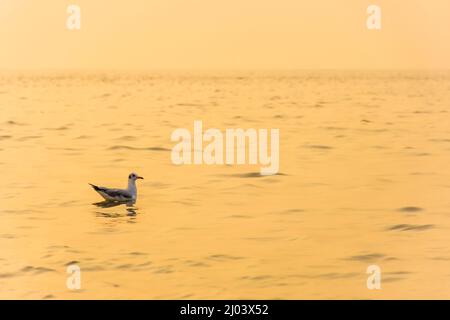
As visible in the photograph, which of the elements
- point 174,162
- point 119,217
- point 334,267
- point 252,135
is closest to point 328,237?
point 334,267

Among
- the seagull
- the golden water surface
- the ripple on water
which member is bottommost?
the ripple on water

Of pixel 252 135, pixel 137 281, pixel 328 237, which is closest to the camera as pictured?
pixel 137 281

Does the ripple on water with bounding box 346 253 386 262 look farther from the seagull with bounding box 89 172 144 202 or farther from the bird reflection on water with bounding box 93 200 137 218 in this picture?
the seagull with bounding box 89 172 144 202

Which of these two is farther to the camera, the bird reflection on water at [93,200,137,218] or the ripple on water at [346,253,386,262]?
the bird reflection on water at [93,200,137,218]

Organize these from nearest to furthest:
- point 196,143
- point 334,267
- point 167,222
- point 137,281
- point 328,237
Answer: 1. point 137,281
2. point 334,267
3. point 328,237
4. point 167,222
5. point 196,143

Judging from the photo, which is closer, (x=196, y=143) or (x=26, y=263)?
(x=26, y=263)

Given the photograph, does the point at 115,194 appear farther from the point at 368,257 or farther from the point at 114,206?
the point at 368,257

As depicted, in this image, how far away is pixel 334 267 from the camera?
1712 centimetres

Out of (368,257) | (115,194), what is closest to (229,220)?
(115,194)

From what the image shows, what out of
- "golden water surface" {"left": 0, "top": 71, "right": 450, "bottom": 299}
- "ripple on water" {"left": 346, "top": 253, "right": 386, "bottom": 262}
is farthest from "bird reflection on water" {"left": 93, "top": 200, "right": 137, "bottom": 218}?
"ripple on water" {"left": 346, "top": 253, "right": 386, "bottom": 262}

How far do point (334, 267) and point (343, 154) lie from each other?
17231 mm

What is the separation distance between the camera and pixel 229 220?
21500mm

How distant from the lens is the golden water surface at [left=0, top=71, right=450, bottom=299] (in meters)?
16.1
